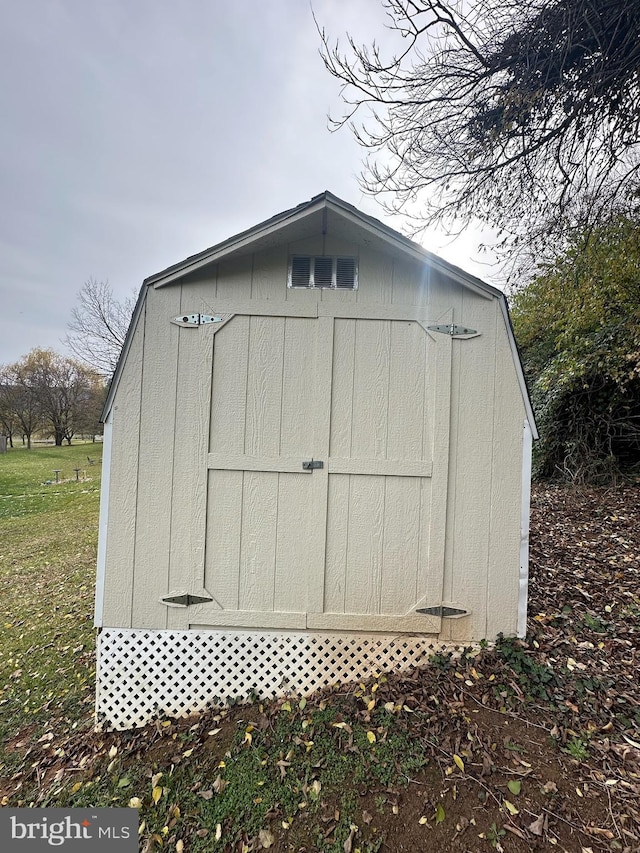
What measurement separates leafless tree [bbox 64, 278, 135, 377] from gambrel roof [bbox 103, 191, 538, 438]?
463 inches

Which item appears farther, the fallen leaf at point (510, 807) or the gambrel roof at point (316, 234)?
the gambrel roof at point (316, 234)

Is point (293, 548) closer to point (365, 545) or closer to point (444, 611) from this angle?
point (365, 545)

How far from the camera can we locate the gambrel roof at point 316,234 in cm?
242

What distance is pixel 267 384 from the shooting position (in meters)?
2.60

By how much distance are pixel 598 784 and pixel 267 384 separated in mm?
2985

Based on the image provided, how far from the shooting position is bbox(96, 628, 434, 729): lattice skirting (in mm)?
2572

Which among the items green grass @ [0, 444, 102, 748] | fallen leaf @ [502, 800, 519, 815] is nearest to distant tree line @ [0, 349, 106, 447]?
green grass @ [0, 444, 102, 748]

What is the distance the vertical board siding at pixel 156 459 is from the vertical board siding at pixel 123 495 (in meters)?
0.05

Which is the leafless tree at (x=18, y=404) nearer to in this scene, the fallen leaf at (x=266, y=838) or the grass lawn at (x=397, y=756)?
the grass lawn at (x=397, y=756)

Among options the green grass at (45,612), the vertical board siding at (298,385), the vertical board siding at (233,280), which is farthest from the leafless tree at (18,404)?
the vertical board siding at (298,385)

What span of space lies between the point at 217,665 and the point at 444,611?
1.75 metres

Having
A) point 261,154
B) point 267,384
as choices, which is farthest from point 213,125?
point 267,384

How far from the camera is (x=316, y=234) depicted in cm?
262

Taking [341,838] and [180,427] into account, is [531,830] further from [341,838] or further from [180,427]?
[180,427]
